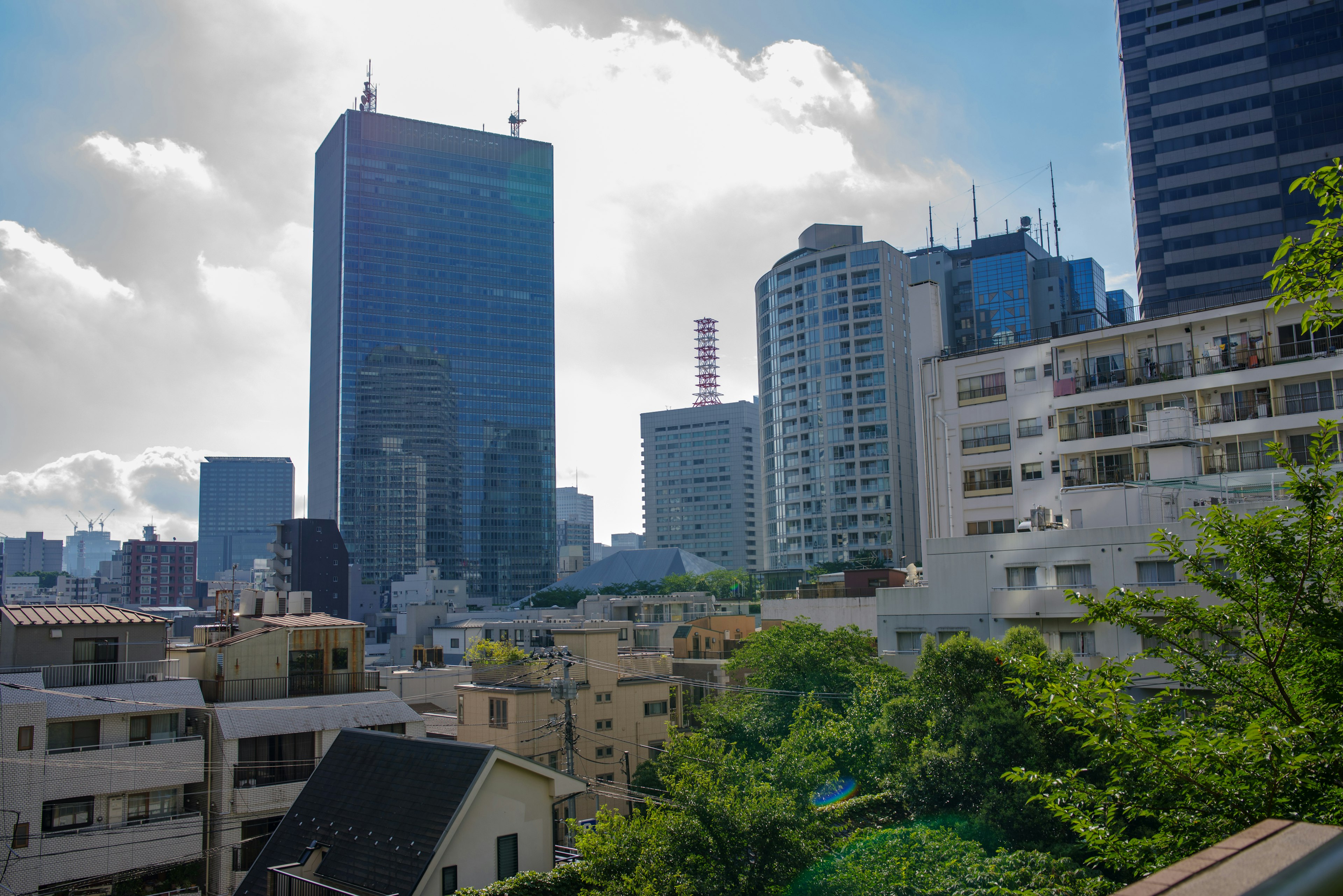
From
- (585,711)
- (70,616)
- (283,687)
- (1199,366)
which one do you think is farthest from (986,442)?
(70,616)

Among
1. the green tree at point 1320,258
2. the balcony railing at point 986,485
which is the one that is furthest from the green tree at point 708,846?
the balcony railing at point 986,485

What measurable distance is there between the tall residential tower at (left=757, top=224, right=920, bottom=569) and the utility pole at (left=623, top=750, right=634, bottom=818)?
76879 mm

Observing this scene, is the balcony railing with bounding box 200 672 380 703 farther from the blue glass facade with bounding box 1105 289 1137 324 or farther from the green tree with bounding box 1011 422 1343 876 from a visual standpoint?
the blue glass facade with bounding box 1105 289 1137 324

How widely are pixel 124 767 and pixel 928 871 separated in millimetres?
25894

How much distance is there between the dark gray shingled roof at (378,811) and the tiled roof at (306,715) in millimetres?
7525

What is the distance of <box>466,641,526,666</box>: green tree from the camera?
59.5m

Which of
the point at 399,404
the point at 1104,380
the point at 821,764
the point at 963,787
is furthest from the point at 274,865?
the point at 399,404

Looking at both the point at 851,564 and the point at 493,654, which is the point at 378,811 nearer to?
the point at 493,654

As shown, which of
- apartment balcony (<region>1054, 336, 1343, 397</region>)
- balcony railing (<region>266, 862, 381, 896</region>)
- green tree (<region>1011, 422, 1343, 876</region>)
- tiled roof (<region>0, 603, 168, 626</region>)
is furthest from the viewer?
apartment balcony (<region>1054, 336, 1343, 397</region>)

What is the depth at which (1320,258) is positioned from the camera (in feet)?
30.6

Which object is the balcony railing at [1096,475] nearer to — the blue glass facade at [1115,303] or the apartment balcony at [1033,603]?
the apartment balcony at [1033,603]

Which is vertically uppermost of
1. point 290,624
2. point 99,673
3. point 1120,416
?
point 1120,416

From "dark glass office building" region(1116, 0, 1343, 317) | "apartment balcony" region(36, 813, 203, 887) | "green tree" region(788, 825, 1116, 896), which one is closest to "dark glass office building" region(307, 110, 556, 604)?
"dark glass office building" region(1116, 0, 1343, 317)

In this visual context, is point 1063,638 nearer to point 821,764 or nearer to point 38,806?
point 821,764
